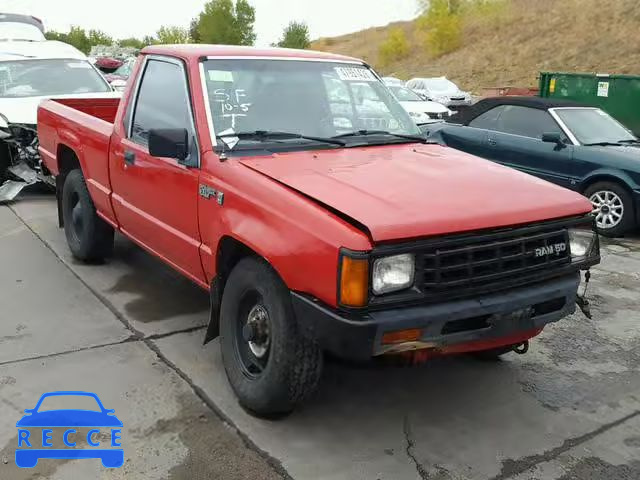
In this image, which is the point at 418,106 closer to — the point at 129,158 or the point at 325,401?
the point at 129,158

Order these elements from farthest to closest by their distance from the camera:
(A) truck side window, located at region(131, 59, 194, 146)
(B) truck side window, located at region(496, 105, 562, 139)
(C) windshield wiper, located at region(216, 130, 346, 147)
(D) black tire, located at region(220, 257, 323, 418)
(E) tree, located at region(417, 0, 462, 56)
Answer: (E) tree, located at region(417, 0, 462, 56) < (B) truck side window, located at region(496, 105, 562, 139) < (A) truck side window, located at region(131, 59, 194, 146) < (C) windshield wiper, located at region(216, 130, 346, 147) < (D) black tire, located at region(220, 257, 323, 418)

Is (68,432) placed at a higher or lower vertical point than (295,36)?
lower

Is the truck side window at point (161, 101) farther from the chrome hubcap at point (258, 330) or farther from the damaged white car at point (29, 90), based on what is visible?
the damaged white car at point (29, 90)

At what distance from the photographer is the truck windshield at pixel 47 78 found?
29.5 feet

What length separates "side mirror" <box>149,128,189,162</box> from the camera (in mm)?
3633

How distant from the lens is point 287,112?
399 cm

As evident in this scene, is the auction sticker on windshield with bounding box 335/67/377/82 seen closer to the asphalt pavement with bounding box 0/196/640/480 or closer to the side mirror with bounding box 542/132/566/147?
the asphalt pavement with bounding box 0/196/640/480

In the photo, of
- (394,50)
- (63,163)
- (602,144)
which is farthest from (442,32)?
(63,163)

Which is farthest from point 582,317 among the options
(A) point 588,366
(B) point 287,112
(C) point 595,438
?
(B) point 287,112

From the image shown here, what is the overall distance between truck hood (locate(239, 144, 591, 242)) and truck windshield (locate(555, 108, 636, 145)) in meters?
5.00

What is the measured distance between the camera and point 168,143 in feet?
12.0

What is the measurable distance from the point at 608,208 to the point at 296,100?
16.8 ft

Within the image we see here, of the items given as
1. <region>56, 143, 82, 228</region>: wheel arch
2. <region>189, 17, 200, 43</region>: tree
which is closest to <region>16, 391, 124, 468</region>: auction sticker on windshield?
<region>56, 143, 82, 228</region>: wheel arch

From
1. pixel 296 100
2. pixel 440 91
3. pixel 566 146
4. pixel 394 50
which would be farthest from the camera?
pixel 394 50
